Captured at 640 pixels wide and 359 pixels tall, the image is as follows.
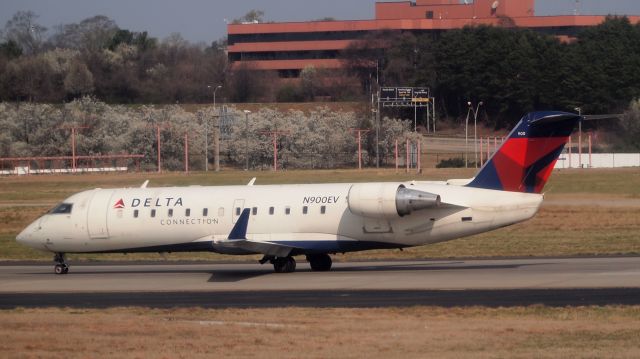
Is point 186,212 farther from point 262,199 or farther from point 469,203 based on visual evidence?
point 469,203

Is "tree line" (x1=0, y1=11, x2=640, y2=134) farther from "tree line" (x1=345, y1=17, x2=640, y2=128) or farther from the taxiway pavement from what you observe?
the taxiway pavement

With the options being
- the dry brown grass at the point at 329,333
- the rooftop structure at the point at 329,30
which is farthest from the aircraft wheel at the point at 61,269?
the rooftop structure at the point at 329,30

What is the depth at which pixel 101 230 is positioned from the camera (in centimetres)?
3228

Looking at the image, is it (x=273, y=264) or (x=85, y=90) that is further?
(x=85, y=90)

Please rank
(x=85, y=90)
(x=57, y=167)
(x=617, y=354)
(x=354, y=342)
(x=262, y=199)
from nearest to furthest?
(x=617, y=354)
(x=354, y=342)
(x=262, y=199)
(x=57, y=167)
(x=85, y=90)

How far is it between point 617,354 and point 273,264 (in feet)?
53.2

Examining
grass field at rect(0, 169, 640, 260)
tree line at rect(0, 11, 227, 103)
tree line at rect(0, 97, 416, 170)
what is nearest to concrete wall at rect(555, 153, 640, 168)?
grass field at rect(0, 169, 640, 260)

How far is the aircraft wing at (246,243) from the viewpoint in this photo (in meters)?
29.2

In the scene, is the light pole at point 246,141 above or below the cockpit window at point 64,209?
above

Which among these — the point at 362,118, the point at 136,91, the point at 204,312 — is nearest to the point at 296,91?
the point at 136,91

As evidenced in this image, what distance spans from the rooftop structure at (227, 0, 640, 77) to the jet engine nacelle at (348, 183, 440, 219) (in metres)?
123

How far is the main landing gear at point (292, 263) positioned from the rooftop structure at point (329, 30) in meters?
121

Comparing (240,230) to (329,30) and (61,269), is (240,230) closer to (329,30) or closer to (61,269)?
(61,269)

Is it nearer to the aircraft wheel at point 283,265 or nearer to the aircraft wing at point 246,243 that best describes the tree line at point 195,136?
the aircraft wheel at point 283,265
